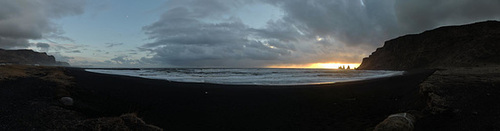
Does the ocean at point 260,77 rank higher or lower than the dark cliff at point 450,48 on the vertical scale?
lower

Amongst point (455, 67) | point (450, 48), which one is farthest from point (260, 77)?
point (450, 48)

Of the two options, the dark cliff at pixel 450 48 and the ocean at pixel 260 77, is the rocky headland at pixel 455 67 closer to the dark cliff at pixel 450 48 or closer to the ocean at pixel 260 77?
the dark cliff at pixel 450 48

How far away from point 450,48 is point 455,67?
68.6 ft

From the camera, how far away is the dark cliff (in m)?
62.7

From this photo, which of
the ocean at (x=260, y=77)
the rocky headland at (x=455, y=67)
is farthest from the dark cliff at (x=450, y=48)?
the ocean at (x=260, y=77)

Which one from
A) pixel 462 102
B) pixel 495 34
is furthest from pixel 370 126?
pixel 495 34

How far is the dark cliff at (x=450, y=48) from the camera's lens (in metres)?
62.7

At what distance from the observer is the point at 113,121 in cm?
653

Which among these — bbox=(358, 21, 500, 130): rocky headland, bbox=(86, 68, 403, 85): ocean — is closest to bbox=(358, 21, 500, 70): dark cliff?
bbox=(358, 21, 500, 130): rocky headland

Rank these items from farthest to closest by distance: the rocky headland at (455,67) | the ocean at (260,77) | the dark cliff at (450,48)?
the dark cliff at (450,48)
the ocean at (260,77)
the rocky headland at (455,67)

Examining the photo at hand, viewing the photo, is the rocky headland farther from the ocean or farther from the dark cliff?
the ocean

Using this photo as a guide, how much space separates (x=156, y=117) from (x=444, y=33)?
113m

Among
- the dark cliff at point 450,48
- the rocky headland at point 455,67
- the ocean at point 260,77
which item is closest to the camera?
the rocky headland at point 455,67

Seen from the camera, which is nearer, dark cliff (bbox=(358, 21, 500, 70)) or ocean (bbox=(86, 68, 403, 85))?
ocean (bbox=(86, 68, 403, 85))
